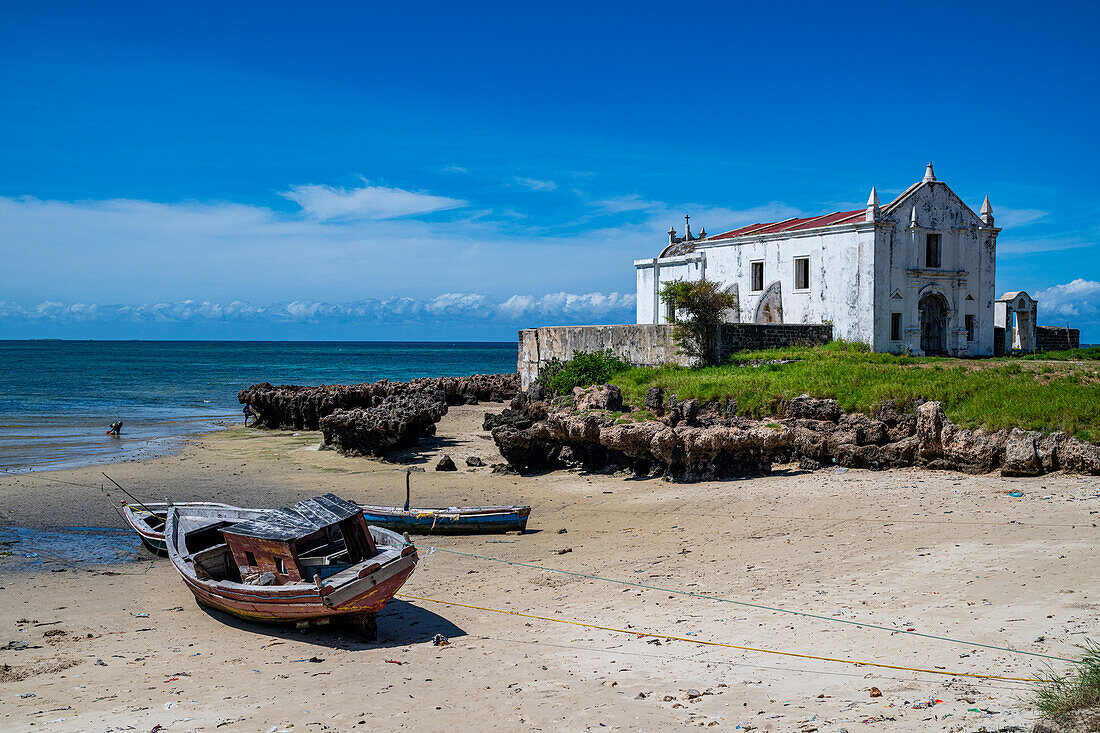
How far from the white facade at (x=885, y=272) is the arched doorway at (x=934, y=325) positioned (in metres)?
0.04

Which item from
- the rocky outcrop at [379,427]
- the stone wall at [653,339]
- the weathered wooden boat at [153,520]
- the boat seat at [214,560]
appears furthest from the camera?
the stone wall at [653,339]

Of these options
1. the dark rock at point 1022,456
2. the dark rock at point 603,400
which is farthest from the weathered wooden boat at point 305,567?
the dark rock at point 1022,456

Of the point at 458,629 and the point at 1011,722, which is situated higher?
the point at 1011,722

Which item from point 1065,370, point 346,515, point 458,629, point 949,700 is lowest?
point 458,629

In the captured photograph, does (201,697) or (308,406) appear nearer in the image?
(201,697)

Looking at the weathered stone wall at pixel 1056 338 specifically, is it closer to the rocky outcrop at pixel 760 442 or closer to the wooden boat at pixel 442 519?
the rocky outcrop at pixel 760 442

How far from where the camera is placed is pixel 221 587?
33.0ft

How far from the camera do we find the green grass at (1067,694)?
5441mm

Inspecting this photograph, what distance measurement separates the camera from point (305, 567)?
10531mm

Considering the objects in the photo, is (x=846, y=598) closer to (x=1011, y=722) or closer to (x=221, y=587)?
(x=1011, y=722)

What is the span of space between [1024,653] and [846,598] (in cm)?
249

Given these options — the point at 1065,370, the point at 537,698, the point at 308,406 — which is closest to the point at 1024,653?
the point at 537,698

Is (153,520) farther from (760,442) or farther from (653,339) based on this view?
(653,339)

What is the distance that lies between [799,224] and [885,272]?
516cm
